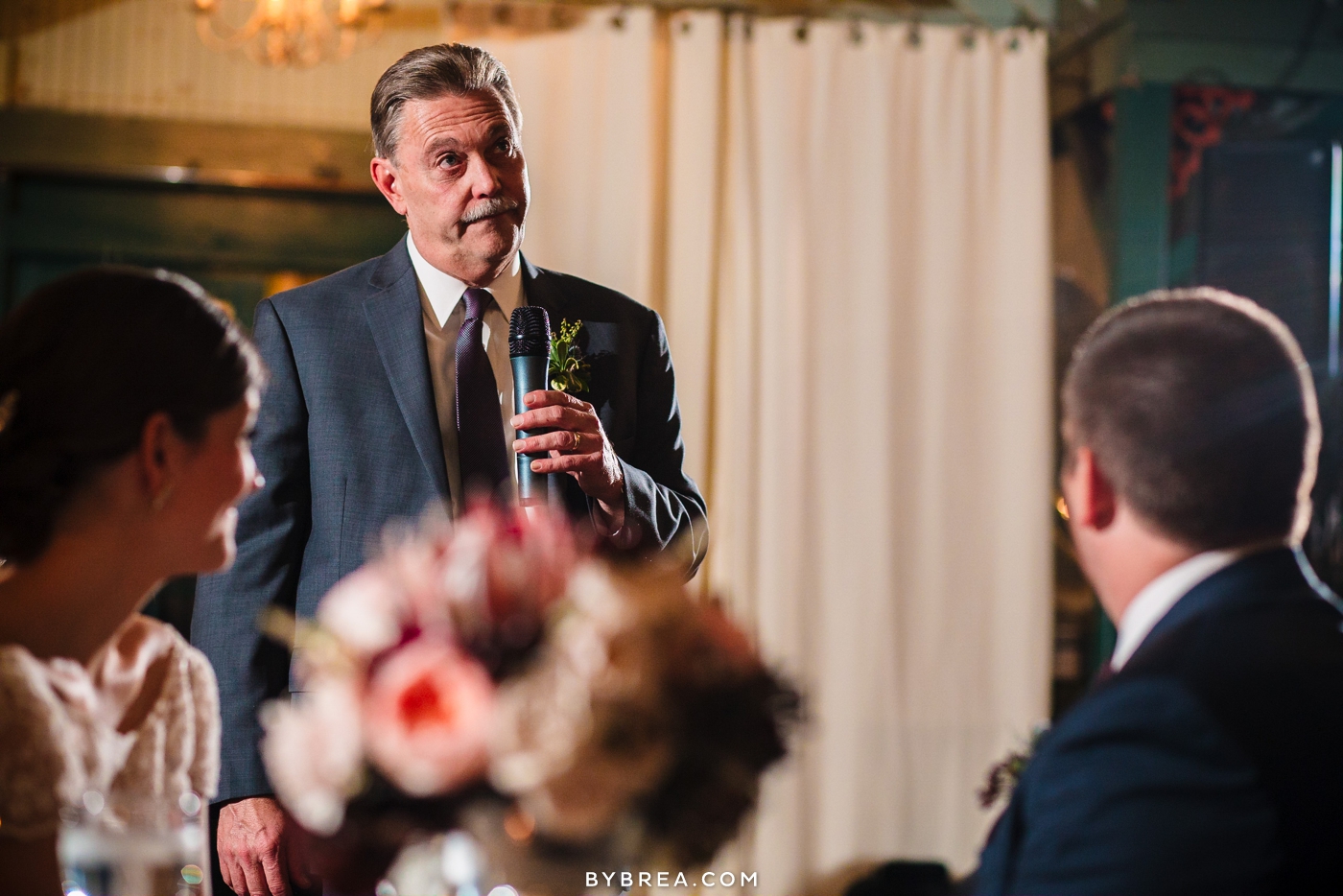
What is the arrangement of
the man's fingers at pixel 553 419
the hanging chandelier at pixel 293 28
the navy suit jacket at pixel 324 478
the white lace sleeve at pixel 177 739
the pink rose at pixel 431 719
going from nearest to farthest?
the pink rose at pixel 431 719, the white lace sleeve at pixel 177 739, the man's fingers at pixel 553 419, the navy suit jacket at pixel 324 478, the hanging chandelier at pixel 293 28

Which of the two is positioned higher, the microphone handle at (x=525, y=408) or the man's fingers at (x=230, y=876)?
the microphone handle at (x=525, y=408)

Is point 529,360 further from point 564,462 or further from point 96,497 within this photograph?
point 96,497

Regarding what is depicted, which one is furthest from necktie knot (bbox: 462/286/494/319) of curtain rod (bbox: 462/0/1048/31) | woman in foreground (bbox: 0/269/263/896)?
curtain rod (bbox: 462/0/1048/31)

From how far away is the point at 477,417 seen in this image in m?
1.94

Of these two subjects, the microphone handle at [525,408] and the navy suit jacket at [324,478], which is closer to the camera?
the microphone handle at [525,408]

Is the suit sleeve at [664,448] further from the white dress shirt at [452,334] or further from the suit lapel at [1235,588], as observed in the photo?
the suit lapel at [1235,588]

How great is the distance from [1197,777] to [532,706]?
1.78 ft

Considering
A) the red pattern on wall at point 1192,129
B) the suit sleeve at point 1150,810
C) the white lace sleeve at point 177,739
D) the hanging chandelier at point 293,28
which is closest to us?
the suit sleeve at point 1150,810

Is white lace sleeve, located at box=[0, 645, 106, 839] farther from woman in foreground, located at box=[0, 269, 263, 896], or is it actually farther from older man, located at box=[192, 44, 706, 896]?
older man, located at box=[192, 44, 706, 896]

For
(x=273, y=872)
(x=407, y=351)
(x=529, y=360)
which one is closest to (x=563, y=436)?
(x=529, y=360)

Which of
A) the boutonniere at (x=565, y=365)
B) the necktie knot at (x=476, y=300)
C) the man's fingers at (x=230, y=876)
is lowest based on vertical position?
the man's fingers at (x=230, y=876)

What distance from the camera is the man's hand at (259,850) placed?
185cm

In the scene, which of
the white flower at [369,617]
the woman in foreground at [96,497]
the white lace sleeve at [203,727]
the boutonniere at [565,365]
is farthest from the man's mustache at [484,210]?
the white flower at [369,617]

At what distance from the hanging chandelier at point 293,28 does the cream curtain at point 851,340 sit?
58 centimetres
